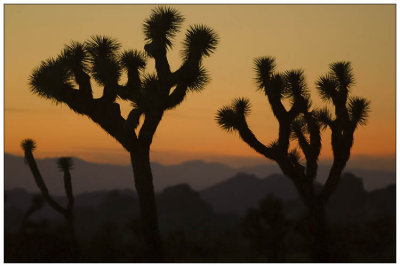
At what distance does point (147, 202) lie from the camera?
40.4 ft

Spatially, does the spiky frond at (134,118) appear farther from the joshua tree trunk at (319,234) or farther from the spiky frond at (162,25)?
the joshua tree trunk at (319,234)

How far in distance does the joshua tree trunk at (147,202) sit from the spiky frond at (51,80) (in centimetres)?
191

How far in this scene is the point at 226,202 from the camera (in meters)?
58.5

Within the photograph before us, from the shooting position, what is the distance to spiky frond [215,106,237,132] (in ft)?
44.0

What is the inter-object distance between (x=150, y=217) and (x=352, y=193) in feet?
117

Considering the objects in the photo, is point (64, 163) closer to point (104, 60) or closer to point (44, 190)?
point (44, 190)

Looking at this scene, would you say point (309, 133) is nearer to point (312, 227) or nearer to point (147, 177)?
point (312, 227)

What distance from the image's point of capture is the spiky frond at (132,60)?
1312 centimetres

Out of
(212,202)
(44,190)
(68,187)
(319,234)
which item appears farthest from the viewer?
(212,202)

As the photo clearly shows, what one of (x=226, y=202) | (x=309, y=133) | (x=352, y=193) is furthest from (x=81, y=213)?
(x=309, y=133)

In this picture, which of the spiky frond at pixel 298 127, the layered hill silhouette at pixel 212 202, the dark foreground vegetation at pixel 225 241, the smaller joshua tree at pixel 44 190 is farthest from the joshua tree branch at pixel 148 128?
the layered hill silhouette at pixel 212 202

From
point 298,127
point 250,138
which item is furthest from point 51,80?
point 298,127

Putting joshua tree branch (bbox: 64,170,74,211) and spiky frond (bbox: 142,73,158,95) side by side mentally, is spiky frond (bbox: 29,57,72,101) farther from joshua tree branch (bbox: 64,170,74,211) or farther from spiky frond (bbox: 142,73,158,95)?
joshua tree branch (bbox: 64,170,74,211)

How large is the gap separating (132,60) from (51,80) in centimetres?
181
